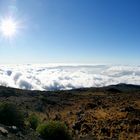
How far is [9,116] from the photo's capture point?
71.2ft

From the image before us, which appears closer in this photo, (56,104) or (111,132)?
(111,132)

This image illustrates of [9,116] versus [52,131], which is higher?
[9,116]

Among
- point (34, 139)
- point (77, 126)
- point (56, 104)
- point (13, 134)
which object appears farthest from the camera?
point (56, 104)

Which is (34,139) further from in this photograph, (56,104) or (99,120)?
(56,104)

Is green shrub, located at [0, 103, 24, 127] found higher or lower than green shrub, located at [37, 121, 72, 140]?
higher

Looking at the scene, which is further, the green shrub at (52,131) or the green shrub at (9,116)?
the green shrub at (9,116)

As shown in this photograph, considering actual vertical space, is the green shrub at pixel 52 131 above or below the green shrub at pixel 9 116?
below

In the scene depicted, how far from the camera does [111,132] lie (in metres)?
25.4

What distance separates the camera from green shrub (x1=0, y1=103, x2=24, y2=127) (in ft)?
70.7

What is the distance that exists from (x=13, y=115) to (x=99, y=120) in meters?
9.96

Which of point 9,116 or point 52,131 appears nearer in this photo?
point 52,131

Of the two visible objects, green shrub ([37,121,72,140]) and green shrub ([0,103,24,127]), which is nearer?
green shrub ([37,121,72,140])

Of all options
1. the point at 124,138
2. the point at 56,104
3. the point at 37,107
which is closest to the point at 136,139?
the point at 124,138

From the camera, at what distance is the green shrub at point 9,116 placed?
2156 cm
